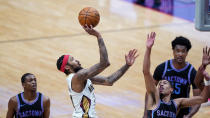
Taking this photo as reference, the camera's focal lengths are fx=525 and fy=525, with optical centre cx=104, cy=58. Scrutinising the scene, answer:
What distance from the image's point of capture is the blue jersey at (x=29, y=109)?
263 inches

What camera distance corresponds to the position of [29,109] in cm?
668

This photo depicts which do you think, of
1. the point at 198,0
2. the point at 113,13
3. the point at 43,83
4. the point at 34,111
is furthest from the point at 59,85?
the point at 113,13

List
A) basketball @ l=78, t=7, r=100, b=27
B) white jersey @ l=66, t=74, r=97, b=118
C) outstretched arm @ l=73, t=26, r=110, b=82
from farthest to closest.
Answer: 1. basketball @ l=78, t=7, r=100, b=27
2. white jersey @ l=66, t=74, r=97, b=118
3. outstretched arm @ l=73, t=26, r=110, b=82

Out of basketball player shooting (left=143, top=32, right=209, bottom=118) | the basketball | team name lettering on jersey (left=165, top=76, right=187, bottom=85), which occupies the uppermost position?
the basketball

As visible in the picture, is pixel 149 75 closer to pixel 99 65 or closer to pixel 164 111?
pixel 164 111

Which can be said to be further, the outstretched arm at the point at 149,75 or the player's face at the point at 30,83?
the player's face at the point at 30,83

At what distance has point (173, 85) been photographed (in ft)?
23.0

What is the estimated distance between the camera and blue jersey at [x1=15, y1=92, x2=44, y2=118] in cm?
668

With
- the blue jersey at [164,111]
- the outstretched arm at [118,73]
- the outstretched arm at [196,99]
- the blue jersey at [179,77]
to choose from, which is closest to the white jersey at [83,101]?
the outstretched arm at [118,73]

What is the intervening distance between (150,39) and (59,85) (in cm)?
449

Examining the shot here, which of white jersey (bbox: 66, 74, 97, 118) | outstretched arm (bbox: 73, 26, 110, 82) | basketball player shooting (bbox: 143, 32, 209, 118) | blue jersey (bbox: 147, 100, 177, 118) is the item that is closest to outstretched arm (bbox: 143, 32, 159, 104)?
basketball player shooting (bbox: 143, 32, 209, 118)

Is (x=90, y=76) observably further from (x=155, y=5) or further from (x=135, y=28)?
(x=155, y=5)

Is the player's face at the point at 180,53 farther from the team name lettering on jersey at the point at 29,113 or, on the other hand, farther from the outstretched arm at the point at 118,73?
the team name lettering on jersey at the point at 29,113

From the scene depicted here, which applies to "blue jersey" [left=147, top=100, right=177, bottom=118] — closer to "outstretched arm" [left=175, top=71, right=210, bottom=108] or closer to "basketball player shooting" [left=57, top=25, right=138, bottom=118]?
"outstretched arm" [left=175, top=71, right=210, bottom=108]
